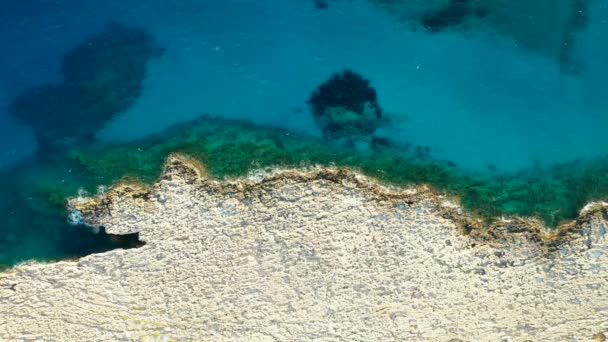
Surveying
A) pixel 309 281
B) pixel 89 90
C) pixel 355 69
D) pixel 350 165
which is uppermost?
pixel 355 69

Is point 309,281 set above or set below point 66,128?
below

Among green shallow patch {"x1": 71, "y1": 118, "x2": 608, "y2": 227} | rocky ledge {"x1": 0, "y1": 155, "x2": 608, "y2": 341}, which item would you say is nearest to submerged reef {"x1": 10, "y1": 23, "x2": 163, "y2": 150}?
green shallow patch {"x1": 71, "y1": 118, "x2": 608, "y2": 227}

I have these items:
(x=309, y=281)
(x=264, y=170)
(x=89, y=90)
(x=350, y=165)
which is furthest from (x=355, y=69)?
(x=89, y=90)

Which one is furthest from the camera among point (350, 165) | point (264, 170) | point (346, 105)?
point (346, 105)

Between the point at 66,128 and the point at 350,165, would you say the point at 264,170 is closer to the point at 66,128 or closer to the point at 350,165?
the point at 350,165

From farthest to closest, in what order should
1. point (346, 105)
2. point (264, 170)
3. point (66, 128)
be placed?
point (346, 105), point (66, 128), point (264, 170)
